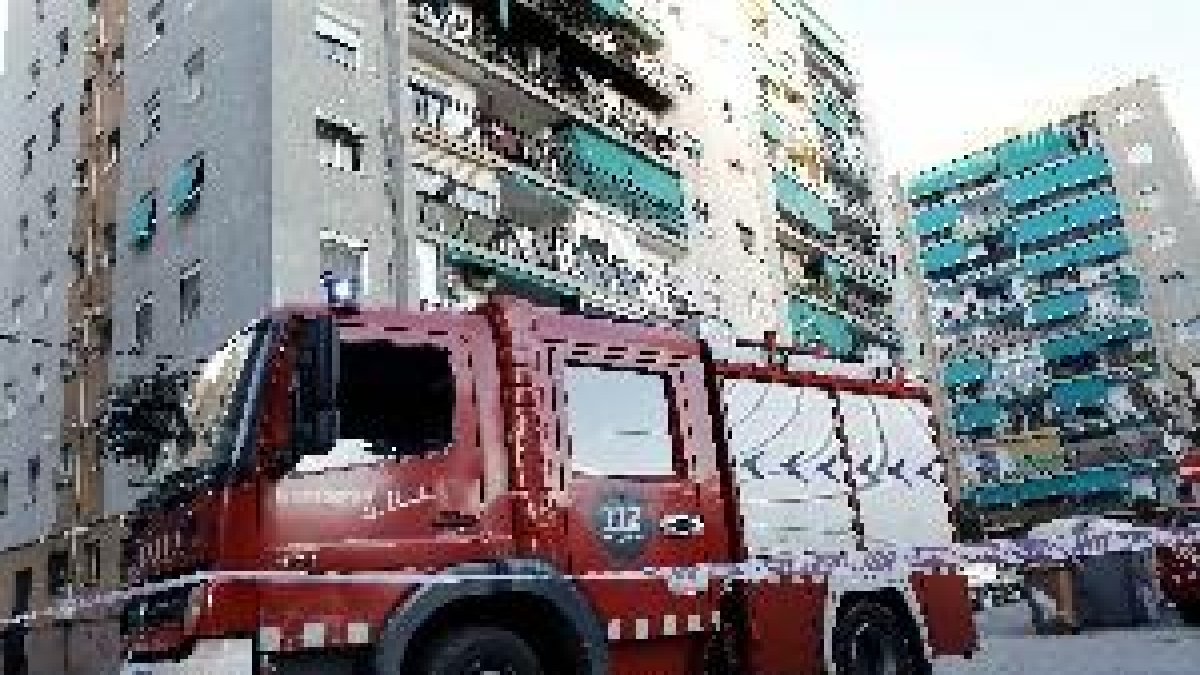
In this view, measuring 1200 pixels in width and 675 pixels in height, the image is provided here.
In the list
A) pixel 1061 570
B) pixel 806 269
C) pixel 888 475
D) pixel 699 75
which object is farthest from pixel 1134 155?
pixel 888 475

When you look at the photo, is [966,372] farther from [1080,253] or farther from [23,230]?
[23,230]

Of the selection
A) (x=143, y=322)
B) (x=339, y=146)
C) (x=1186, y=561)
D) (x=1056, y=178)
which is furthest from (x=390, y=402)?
(x=1056, y=178)

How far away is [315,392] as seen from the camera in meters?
5.91

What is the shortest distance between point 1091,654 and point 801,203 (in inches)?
1357

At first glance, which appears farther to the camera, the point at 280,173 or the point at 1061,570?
the point at 280,173

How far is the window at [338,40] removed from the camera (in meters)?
24.7

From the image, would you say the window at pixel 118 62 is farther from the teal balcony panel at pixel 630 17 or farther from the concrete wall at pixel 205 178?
the teal balcony panel at pixel 630 17

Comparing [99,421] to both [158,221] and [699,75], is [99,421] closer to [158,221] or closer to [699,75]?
[158,221]

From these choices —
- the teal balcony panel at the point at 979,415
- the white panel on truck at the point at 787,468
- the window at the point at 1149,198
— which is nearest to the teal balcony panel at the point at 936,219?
the window at the point at 1149,198

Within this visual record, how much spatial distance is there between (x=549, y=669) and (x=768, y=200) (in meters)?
38.5

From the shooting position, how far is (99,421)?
84.7 feet

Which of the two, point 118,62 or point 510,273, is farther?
point 118,62

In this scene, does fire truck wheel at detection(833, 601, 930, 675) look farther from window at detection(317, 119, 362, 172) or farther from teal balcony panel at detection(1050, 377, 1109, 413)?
teal balcony panel at detection(1050, 377, 1109, 413)

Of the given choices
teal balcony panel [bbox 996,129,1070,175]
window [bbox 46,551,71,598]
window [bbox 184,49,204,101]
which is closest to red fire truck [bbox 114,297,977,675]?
window [bbox 184,49,204,101]
